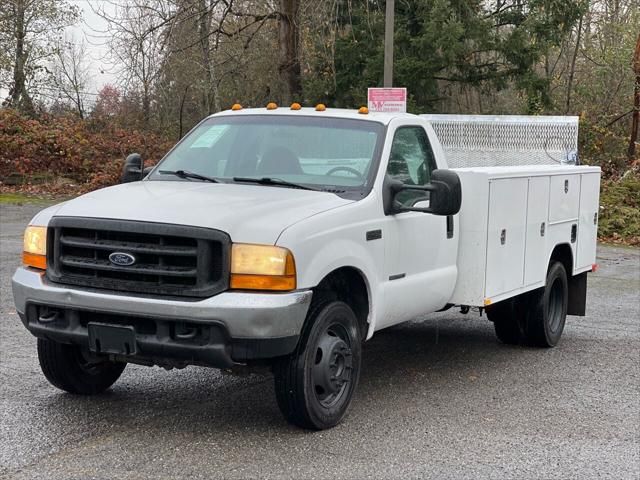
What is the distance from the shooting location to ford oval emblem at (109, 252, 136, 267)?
212 inches

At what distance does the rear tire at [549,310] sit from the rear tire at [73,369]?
3780mm

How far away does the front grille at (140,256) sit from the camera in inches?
207

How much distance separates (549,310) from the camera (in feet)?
29.2

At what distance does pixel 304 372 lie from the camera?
18.2ft

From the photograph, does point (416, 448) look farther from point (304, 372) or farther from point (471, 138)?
point (471, 138)

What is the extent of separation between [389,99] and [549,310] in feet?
34.6

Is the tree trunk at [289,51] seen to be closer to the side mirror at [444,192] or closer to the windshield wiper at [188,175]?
the windshield wiper at [188,175]

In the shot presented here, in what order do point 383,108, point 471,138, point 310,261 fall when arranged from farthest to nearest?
1. point 383,108
2. point 471,138
3. point 310,261

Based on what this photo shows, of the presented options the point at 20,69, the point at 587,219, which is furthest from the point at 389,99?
the point at 20,69

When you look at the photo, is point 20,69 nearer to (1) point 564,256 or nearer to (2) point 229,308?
(1) point 564,256

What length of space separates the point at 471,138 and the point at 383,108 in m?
8.05

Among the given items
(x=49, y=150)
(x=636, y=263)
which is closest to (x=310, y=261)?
(x=636, y=263)


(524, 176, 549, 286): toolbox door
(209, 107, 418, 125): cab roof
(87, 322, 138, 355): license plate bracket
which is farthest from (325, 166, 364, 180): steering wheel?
(524, 176, 549, 286): toolbox door

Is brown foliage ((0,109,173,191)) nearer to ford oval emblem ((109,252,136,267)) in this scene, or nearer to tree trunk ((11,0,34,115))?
tree trunk ((11,0,34,115))
